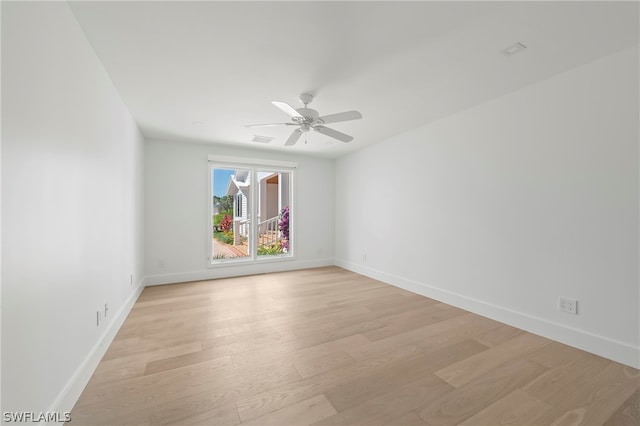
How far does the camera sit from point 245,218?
5.27m

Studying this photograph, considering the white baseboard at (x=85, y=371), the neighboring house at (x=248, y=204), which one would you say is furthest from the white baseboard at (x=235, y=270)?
the white baseboard at (x=85, y=371)

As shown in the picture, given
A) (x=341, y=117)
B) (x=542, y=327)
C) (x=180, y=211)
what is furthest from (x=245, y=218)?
(x=542, y=327)

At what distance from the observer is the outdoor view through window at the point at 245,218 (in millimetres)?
4809

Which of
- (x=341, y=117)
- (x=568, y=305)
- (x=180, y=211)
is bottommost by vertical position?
(x=568, y=305)

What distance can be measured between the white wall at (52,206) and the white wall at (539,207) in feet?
12.0

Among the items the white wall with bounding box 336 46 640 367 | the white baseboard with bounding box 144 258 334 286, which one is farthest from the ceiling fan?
the white baseboard with bounding box 144 258 334 286

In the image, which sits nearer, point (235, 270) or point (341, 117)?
point (341, 117)

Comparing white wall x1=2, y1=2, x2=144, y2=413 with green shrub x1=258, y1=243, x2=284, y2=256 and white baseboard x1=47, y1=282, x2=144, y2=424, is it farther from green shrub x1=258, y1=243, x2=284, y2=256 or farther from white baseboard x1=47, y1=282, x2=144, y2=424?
green shrub x1=258, y1=243, x2=284, y2=256

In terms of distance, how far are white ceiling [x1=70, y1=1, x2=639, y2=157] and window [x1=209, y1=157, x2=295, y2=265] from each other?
75.5 inches

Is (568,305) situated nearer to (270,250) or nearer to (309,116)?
(309,116)

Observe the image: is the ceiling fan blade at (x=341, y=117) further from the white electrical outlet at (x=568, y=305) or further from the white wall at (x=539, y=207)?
the white electrical outlet at (x=568, y=305)

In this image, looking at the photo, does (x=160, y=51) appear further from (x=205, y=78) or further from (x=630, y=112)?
(x=630, y=112)

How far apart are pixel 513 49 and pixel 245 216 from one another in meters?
4.69

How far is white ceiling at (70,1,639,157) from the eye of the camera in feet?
5.27
